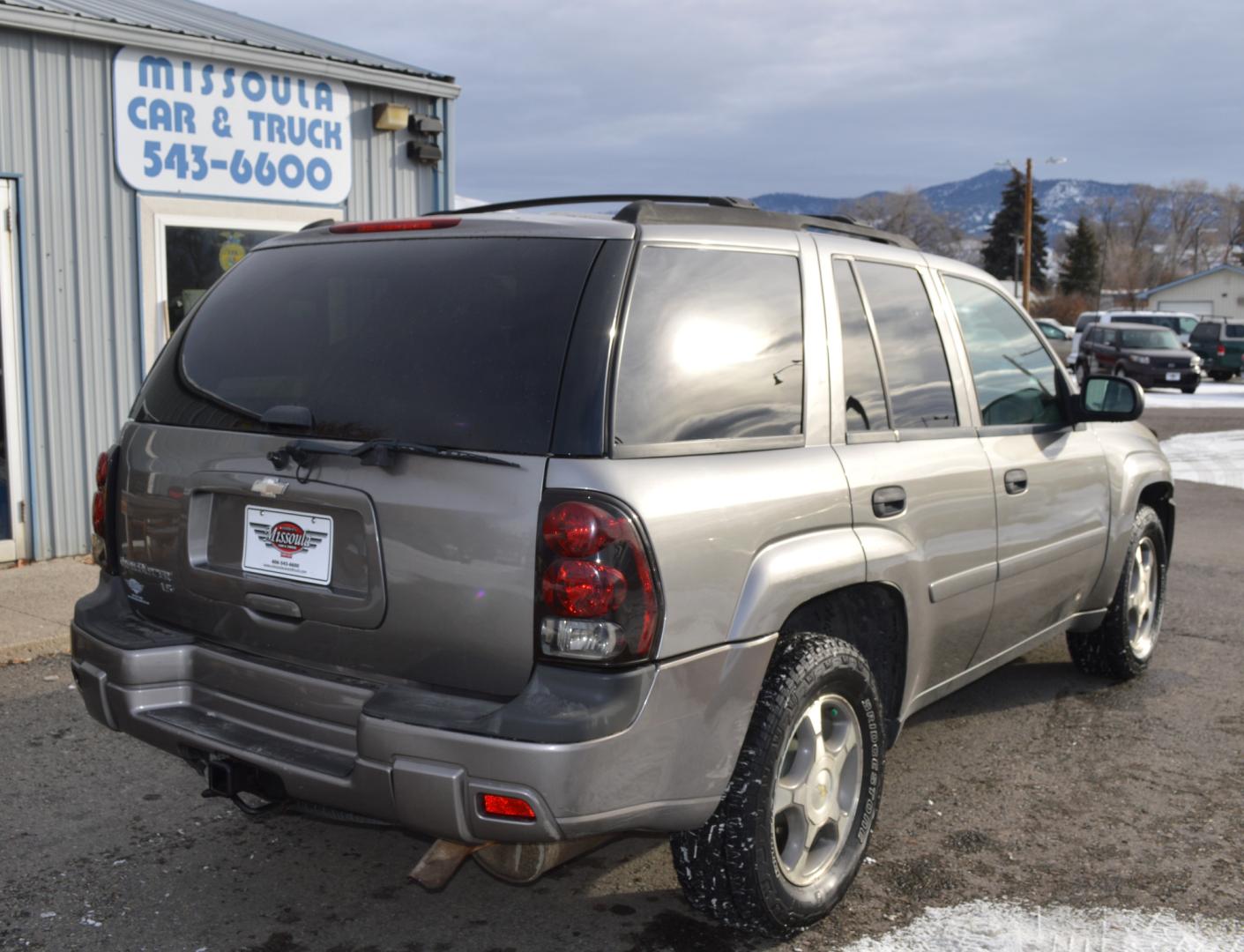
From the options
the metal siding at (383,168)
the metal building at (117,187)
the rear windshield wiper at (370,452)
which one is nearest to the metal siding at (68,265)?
the metal building at (117,187)

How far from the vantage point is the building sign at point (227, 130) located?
8.23 meters

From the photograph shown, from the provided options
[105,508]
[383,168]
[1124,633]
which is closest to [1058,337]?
[383,168]

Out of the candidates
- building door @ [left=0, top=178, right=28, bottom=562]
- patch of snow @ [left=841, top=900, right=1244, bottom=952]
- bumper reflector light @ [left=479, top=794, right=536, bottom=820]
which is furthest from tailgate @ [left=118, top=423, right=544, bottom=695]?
building door @ [left=0, top=178, right=28, bottom=562]

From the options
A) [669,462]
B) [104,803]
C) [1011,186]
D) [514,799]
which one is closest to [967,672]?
[669,462]

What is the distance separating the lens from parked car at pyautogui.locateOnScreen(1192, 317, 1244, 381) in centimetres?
3509

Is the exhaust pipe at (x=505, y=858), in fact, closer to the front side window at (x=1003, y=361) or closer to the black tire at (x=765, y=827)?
the black tire at (x=765, y=827)

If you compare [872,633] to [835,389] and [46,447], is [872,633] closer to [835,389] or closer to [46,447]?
[835,389]

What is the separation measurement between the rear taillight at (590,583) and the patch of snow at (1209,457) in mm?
10998

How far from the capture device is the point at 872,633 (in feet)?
12.4

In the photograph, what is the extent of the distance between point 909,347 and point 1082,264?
10258cm

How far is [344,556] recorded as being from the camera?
3.00 m

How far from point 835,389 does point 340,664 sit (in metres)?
1.55

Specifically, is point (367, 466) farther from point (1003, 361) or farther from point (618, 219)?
point (1003, 361)

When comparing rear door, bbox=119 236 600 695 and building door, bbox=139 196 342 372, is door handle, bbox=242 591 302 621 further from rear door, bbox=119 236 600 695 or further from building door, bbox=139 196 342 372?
building door, bbox=139 196 342 372
